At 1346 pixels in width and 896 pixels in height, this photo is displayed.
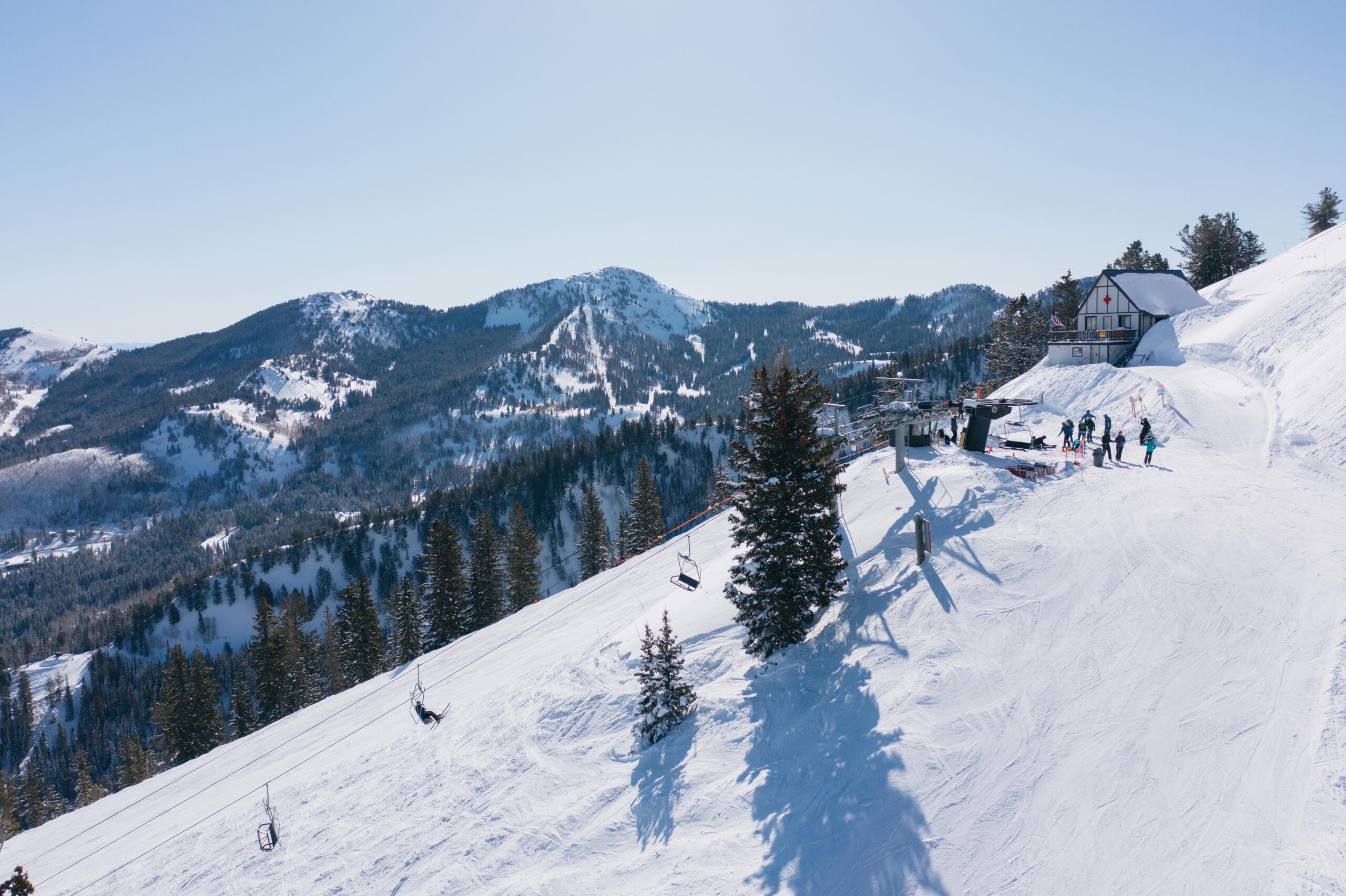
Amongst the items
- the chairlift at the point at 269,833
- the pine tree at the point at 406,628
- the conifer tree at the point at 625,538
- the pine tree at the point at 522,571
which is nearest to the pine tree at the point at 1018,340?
the conifer tree at the point at 625,538

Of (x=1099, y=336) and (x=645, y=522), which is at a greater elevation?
(x=1099, y=336)

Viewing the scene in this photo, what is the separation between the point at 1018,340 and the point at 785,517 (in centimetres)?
5619

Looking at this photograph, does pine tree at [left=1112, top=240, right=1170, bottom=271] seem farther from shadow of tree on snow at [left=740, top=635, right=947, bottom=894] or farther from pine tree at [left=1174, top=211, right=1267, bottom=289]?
shadow of tree on snow at [left=740, top=635, right=947, bottom=894]

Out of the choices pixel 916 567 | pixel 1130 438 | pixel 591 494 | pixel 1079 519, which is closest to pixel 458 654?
pixel 916 567

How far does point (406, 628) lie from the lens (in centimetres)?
5484

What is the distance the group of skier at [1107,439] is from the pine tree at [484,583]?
4142 centimetres

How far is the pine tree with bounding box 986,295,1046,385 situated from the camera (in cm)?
6219

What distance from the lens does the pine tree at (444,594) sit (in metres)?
48.2

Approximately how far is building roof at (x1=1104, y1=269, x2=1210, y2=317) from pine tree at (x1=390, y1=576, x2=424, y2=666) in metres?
63.5

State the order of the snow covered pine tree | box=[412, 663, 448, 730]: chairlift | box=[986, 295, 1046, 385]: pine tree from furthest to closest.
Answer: box=[986, 295, 1046, 385]: pine tree → box=[412, 663, 448, 730]: chairlift → the snow covered pine tree

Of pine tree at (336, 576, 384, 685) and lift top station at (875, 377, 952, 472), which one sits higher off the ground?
lift top station at (875, 377, 952, 472)

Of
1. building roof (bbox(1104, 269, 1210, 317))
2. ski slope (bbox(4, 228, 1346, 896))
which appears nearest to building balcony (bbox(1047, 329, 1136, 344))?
building roof (bbox(1104, 269, 1210, 317))

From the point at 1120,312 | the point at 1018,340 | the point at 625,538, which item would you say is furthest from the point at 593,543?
the point at 1120,312

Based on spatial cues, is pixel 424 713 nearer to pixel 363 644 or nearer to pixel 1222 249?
pixel 363 644
